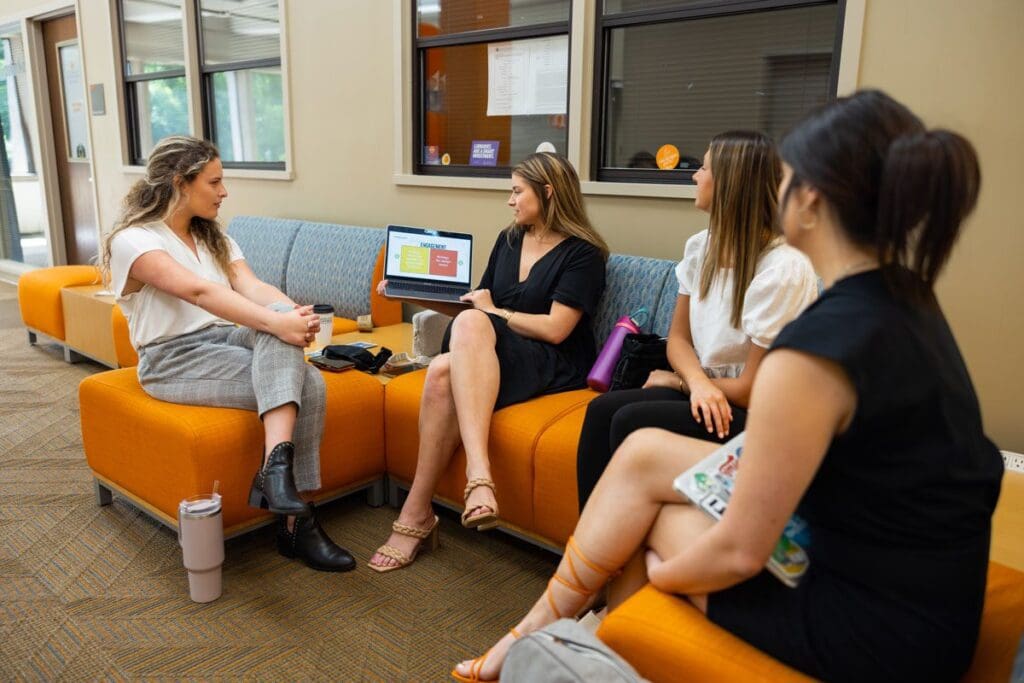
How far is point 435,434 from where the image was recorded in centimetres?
229

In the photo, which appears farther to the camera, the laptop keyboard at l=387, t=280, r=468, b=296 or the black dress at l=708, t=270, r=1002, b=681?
the laptop keyboard at l=387, t=280, r=468, b=296

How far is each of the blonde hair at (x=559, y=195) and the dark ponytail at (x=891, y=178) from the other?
154 cm

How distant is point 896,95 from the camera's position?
7.79 feet

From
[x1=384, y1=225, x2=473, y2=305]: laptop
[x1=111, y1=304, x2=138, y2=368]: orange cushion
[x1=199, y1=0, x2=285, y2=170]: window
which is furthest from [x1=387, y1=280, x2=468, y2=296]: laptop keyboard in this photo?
[x1=199, y1=0, x2=285, y2=170]: window

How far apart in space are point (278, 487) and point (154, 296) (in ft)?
2.43

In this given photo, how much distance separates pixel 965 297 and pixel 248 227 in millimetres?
3470

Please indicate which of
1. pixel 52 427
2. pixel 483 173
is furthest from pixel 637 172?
pixel 52 427

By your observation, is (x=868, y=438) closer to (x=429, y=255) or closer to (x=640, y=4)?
(x=429, y=255)

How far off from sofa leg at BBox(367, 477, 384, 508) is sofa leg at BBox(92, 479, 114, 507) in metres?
0.87

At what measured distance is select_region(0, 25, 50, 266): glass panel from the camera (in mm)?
6570

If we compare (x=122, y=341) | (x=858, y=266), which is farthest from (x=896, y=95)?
(x=122, y=341)

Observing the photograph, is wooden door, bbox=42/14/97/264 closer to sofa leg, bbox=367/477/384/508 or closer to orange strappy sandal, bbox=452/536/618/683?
sofa leg, bbox=367/477/384/508

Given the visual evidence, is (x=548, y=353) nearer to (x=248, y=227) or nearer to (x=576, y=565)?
(x=576, y=565)

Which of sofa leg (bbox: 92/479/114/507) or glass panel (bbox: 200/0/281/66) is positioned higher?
glass panel (bbox: 200/0/281/66)
